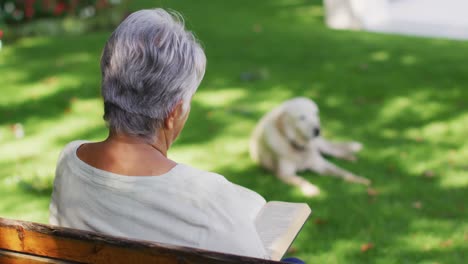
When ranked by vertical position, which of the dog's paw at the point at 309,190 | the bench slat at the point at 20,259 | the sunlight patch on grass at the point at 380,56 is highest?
the bench slat at the point at 20,259

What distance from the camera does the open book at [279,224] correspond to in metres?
2.30

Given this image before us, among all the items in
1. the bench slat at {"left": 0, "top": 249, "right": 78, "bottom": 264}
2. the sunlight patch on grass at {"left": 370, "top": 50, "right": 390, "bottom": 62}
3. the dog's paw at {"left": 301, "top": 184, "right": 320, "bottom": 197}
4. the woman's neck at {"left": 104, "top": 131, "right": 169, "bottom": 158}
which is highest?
the woman's neck at {"left": 104, "top": 131, "right": 169, "bottom": 158}

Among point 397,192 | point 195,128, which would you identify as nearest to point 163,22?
point 397,192

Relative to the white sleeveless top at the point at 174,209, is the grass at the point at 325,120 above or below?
below

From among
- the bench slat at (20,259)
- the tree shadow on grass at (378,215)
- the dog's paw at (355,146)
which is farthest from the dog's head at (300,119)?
the bench slat at (20,259)

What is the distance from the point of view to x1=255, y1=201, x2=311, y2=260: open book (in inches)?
90.5

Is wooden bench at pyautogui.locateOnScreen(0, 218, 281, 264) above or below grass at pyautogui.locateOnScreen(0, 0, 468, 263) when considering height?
above

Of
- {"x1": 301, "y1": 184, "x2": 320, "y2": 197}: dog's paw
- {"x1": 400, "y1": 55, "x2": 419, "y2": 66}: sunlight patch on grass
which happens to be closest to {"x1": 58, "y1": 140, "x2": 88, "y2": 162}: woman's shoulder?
{"x1": 301, "y1": 184, "x2": 320, "y2": 197}: dog's paw

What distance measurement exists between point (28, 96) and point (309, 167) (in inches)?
133

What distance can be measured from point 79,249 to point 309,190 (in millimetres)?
3710

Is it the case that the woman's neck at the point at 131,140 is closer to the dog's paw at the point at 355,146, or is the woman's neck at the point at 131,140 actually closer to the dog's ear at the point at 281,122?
the dog's ear at the point at 281,122

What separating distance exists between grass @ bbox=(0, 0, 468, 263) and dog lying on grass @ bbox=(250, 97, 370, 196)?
120 mm

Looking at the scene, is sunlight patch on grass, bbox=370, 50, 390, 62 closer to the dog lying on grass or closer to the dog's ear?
the dog lying on grass

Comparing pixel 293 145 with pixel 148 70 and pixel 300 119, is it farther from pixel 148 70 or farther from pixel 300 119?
pixel 148 70
